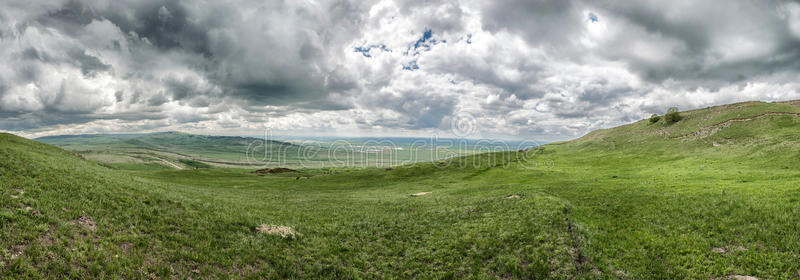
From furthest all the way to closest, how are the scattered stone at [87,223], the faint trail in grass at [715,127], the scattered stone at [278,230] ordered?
the faint trail in grass at [715,127] → the scattered stone at [278,230] → the scattered stone at [87,223]

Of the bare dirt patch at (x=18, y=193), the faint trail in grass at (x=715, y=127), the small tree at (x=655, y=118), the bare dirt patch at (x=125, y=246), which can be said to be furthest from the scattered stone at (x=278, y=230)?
the small tree at (x=655, y=118)

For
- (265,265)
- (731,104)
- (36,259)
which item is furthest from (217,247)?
(731,104)

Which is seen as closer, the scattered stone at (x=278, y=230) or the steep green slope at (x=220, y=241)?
the steep green slope at (x=220, y=241)

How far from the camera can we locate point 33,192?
15797mm

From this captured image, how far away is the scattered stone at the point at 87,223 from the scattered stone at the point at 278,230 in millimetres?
7448

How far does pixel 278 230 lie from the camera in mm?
18453

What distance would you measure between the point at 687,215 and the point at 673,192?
825 centimetres

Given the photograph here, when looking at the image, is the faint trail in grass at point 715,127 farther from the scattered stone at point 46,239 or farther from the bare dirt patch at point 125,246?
the scattered stone at point 46,239

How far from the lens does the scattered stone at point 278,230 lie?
17.8 meters

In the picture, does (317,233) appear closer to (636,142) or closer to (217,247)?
(217,247)

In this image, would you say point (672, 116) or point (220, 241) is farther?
point (672, 116)

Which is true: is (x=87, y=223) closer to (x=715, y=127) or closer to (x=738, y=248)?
(x=738, y=248)

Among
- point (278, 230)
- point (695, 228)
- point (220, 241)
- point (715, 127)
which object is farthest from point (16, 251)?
point (715, 127)

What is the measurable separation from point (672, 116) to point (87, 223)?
→ 13833 centimetres
